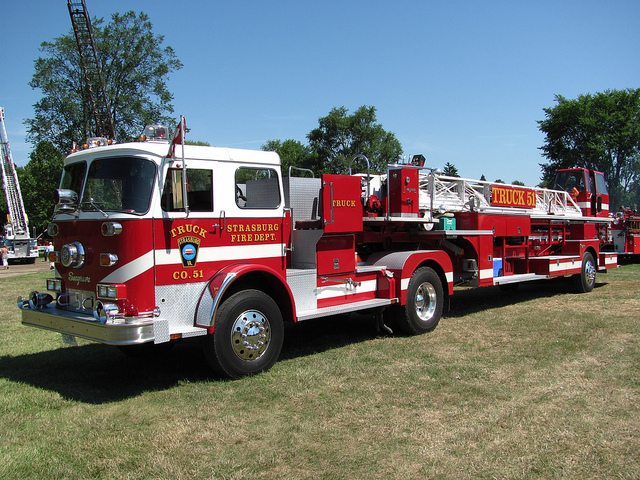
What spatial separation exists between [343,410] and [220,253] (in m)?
2.28

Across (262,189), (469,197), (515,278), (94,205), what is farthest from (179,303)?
(515,278)

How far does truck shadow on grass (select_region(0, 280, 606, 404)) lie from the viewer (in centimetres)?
582

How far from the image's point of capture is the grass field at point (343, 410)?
389 centimetres

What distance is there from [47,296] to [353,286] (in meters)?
4.04

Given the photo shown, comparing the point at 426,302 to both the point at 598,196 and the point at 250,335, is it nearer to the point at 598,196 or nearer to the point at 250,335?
the point at 250,335

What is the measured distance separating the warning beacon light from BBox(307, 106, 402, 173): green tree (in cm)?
4357

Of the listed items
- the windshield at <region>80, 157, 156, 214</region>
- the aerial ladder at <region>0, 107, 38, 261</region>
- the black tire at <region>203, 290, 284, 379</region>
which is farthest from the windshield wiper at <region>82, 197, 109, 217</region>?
the aerial ladder at <region>0, 107, 38, 261</region>

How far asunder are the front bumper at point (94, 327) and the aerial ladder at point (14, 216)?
1139 inches

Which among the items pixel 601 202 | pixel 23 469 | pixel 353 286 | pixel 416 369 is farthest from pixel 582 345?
pixel 601 202

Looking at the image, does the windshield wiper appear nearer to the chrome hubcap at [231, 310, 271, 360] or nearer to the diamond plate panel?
the diamond plate panel

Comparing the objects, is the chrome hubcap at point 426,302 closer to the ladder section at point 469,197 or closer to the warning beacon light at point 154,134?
the ladder section at point 469,197

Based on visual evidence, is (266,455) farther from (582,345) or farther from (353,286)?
(582,345)

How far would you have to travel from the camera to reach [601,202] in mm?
14430

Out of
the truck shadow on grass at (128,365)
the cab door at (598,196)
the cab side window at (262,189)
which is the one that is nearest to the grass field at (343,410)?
the truck shadow on grass at (128,365)
